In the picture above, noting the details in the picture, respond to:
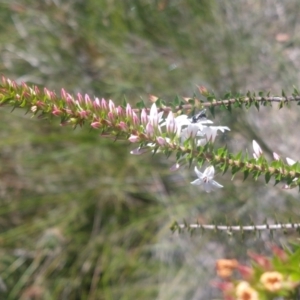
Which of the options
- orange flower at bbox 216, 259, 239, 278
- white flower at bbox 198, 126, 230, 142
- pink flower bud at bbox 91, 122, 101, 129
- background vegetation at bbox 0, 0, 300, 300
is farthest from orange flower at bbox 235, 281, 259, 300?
background vegetation at bbox 0, 0, 300, 300

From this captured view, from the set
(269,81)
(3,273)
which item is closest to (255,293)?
(269,81)

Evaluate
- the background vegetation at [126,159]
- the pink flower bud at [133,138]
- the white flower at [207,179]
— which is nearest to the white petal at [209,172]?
the white flower at [207,179]

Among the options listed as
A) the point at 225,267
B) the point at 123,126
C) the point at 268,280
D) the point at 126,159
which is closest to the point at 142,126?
the point at 123,126

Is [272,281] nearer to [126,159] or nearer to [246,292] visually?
[246,292]

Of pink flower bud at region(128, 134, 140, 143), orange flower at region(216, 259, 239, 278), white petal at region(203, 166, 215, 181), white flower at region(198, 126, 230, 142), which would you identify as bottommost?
orange flower at region(216, 259, 239, 278)

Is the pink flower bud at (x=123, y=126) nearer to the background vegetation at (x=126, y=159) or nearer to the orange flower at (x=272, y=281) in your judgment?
the orange flower at (x=272, y=281)

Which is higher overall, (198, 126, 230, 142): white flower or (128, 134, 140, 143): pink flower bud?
(198, 126, 230, 142): white flower

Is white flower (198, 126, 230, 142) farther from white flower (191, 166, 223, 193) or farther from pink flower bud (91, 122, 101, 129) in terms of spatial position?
pink flower bud (91, 122, 101, 129)
